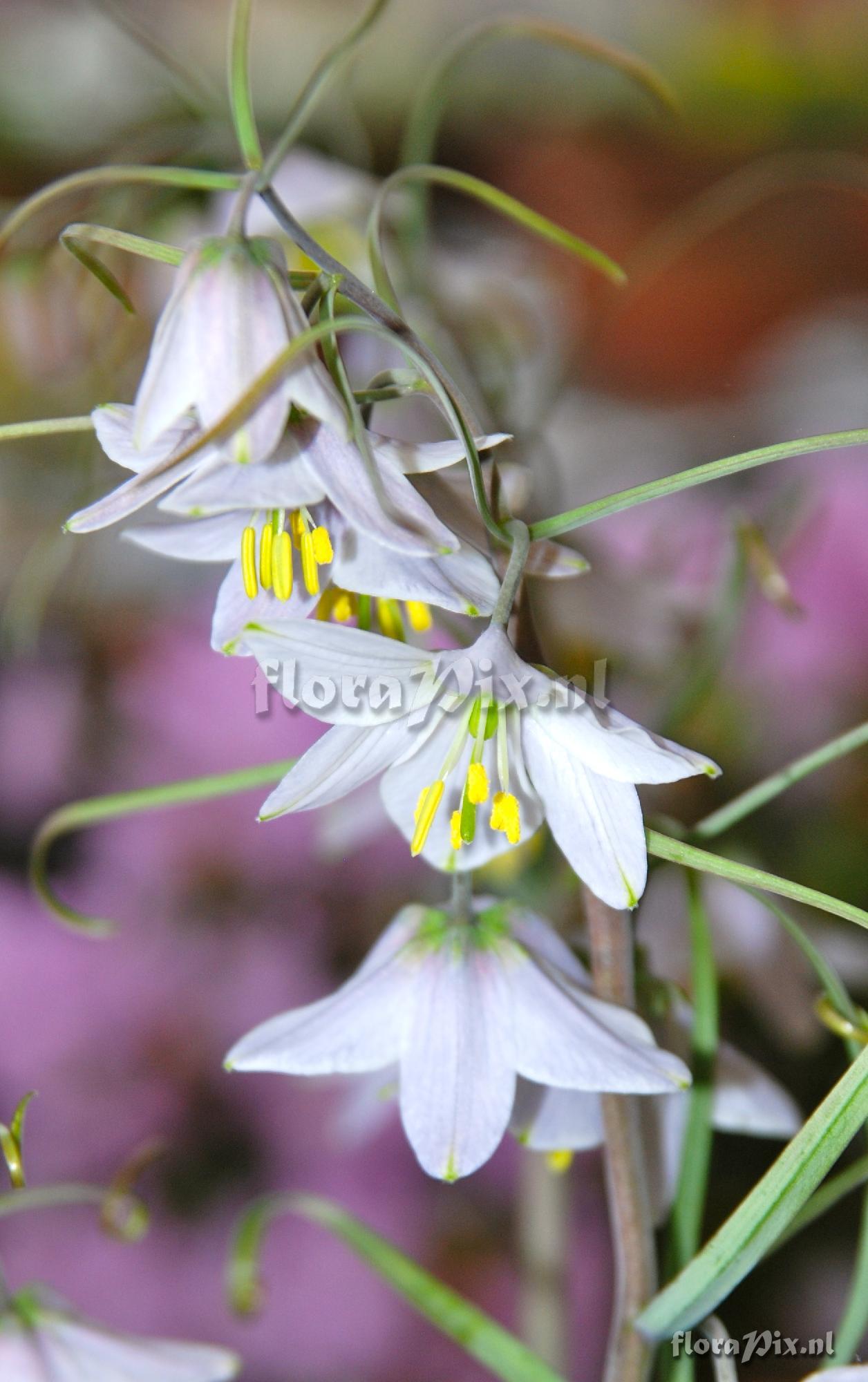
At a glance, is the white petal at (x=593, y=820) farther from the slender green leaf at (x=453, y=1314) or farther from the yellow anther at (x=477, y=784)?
the slender green leaf at (x=453, y=1314)

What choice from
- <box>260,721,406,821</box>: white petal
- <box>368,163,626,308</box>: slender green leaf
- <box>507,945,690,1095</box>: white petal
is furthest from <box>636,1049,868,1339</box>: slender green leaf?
<box>368,163,626,308</box>: slender green leaf

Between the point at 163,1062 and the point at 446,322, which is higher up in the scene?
the point at 446,322

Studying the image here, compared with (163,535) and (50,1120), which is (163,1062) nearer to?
(50,1120)

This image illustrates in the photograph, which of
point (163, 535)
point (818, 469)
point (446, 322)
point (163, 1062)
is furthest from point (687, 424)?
point (163, 535)

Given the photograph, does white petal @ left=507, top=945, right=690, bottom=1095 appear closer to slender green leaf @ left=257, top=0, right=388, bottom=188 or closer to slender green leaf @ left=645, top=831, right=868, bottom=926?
slender green leaf @ left=645, top=831, right=868, bottom=926

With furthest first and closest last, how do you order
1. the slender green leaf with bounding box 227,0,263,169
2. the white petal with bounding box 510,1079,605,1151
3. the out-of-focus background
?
the out-of-focus background → the white petal with bounding box 510,1079,605,1151 → the slender green leaf with bounding box 227,0,263,169

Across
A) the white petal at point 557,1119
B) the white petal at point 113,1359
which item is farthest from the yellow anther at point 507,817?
the white petal at point 113,1359

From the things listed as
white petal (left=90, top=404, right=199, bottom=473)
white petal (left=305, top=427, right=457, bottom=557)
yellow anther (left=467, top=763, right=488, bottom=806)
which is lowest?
yellow anther (left=467, top=763, right=488, bottom=806)
